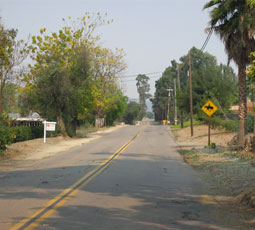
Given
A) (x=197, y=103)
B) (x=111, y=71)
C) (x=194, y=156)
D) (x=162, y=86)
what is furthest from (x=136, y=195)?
(x=162, y=86)

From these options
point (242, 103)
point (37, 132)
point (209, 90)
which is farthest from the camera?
point (209, 90)

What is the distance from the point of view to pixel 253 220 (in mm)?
7672

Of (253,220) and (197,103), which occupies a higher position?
(197,103)

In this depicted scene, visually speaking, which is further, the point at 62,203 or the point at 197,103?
the point at 197,103

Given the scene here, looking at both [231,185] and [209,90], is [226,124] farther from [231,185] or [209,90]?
[231,185]

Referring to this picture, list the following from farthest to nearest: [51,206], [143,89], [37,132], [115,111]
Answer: [143,89] → [115,111] → [37,132] → [51,206]

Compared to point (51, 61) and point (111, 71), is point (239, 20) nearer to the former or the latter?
point (51, 61)

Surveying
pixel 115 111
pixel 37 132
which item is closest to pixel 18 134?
pixel 37 132

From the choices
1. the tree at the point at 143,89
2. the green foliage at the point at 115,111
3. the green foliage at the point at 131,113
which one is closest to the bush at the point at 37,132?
the green foliage at the point at 115,111

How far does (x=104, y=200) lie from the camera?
31.1ft

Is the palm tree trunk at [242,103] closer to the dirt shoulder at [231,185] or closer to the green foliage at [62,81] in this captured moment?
the dirt shoulder at [231,185]

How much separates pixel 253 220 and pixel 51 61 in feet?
108

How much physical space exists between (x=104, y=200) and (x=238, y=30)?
47.4 feet

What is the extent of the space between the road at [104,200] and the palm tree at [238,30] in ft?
27.0
